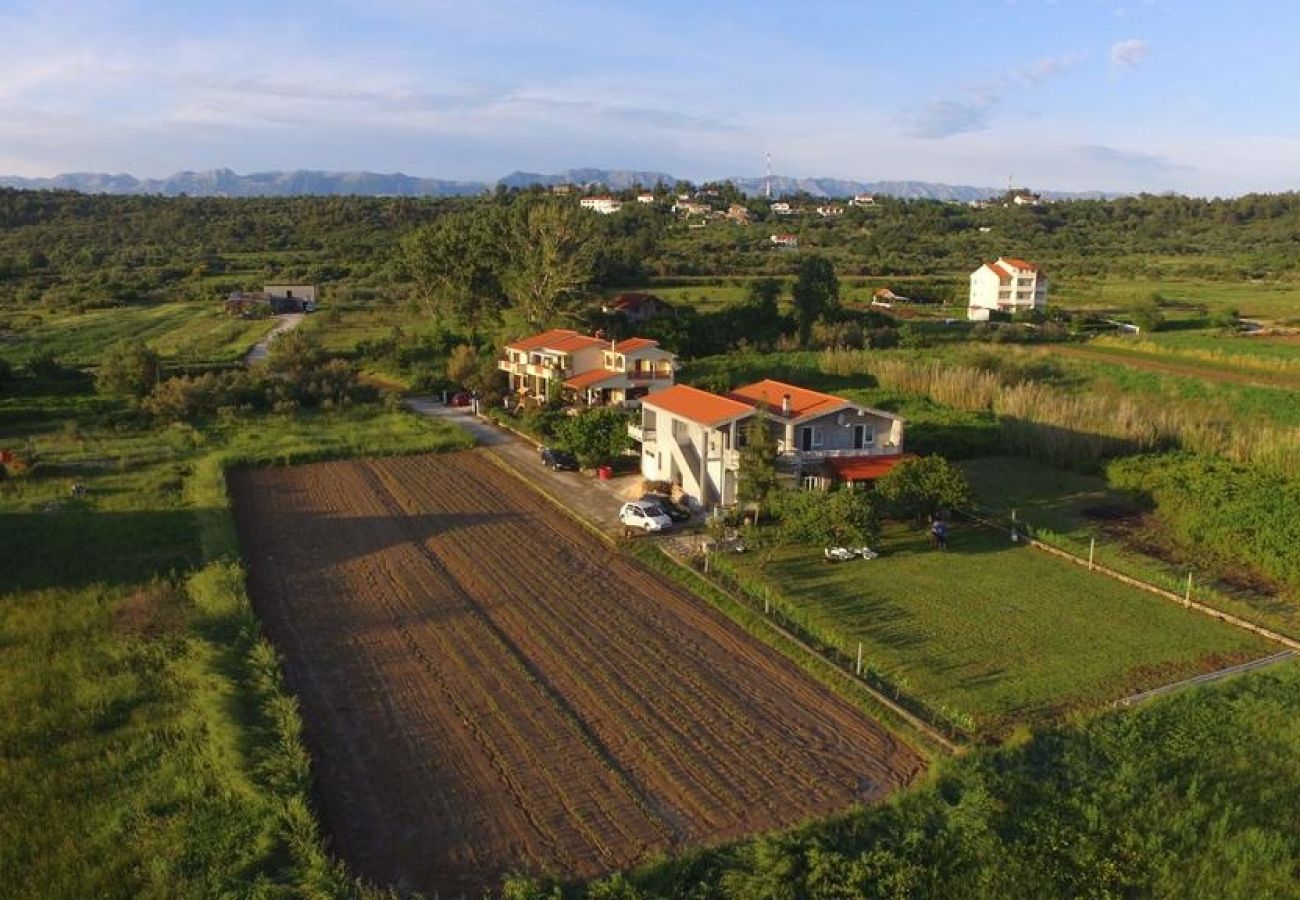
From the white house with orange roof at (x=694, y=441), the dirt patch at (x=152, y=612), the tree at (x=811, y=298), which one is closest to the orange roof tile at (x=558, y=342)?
the white house with orange roof at (x=694, y=441)

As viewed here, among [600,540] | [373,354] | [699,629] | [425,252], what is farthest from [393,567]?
[425,252]

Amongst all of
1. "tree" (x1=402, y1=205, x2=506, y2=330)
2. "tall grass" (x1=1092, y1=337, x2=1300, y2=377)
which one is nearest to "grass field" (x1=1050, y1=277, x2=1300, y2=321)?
"tall grass" (x1=1092, y1=337, x2=1300, y2=377)

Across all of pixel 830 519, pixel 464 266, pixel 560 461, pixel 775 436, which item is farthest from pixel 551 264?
pixel 830 519

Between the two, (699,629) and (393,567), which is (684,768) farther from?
(393,567)

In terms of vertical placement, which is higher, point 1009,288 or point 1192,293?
point 1009,288

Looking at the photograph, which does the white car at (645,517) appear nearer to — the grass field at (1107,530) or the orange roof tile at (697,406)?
the orange roof tile at (697,406)

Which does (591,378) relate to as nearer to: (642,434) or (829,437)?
(642,434)

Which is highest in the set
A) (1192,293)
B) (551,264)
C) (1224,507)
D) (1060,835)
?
(551,264)

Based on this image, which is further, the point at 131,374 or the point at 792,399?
the point at 131,374
